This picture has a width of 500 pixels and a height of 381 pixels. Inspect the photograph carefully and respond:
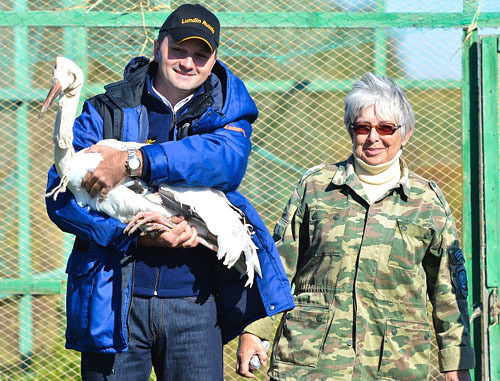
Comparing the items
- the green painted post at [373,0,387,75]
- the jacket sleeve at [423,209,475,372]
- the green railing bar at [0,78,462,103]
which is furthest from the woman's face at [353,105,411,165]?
the green railing bar at [0,78,462,103]

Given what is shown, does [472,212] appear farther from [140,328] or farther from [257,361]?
[140,328]

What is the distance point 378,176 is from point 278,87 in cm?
216

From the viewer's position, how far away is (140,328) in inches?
94.5

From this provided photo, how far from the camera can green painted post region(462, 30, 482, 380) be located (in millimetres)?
4344

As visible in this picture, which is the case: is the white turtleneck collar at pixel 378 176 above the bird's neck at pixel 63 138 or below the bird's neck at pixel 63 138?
below

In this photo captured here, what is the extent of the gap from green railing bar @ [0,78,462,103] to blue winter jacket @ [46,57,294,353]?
2310 millimetres

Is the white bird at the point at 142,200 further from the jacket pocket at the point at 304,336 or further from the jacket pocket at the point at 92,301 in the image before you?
the jacket pocket at the point at 304,336

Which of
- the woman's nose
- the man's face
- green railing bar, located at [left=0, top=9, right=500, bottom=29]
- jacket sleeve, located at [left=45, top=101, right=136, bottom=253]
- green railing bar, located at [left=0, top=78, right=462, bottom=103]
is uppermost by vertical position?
green railing bar, located at [left=0, top=9, right=500, bottom=29]

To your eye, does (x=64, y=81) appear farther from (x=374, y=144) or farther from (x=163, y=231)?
(x=374, y=144)

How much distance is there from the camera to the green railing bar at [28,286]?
15.2ft

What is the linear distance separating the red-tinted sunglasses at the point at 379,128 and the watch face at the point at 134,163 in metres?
1.02

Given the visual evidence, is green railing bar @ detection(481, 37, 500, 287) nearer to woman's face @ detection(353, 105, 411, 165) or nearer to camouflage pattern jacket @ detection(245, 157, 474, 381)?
camouflage pattern jacket @ detection(245, 157, 474, 381)

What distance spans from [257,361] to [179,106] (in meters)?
1.03

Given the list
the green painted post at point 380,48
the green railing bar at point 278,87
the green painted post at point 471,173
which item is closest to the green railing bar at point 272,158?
the green railing bar at point 278,87
